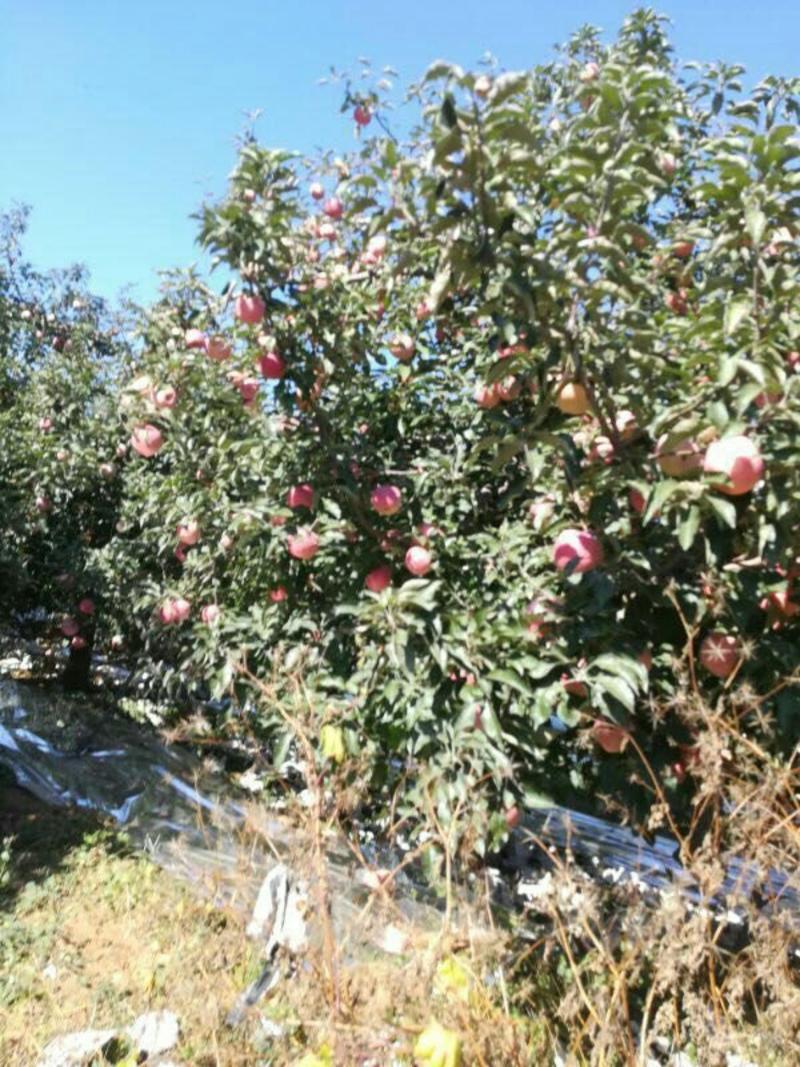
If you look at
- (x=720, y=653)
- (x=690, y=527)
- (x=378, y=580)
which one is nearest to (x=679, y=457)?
(x=690, y=527)

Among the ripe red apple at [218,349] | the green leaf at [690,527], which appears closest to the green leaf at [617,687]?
the green leaf at [690,527]

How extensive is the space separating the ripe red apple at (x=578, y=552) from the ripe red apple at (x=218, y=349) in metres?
1.59

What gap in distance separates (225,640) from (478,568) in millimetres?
1284

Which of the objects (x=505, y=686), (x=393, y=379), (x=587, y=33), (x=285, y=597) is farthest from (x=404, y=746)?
(x=587, y=33)

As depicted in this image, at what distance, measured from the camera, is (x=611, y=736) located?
6.47ft

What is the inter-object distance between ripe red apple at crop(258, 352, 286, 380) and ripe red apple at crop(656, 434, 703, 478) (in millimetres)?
1196

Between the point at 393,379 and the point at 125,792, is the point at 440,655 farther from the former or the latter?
the point at 125,792

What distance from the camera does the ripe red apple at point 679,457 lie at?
5.80 ft

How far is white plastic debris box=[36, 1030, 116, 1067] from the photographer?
7.05ft

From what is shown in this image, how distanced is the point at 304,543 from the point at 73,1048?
147cm

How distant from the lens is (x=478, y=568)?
2.55 meters

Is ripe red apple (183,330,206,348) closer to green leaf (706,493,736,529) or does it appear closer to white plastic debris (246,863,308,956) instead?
white plastic debris (246,863,308,956)

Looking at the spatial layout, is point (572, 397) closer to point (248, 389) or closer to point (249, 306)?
point (249, 306)

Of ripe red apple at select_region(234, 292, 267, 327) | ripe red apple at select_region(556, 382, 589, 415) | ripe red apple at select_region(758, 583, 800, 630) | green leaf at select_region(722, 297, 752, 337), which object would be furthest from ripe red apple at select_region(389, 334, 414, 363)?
ripe red apple at select_region(758, 583, 800, 630)
